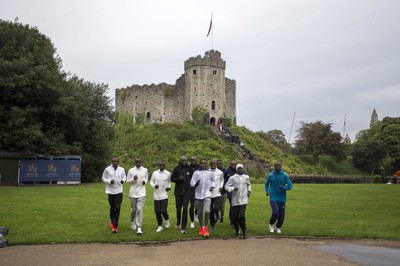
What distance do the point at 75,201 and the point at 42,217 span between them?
5189 mm

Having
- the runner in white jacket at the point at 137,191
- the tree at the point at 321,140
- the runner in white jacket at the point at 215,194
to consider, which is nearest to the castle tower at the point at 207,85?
the tree at the point at 321,140

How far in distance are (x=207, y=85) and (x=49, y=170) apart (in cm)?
3420

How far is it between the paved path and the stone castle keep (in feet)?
164

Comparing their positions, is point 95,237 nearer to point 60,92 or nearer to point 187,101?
point 60,92

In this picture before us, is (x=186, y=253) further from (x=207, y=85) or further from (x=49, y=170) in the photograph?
(x=207, y=85)

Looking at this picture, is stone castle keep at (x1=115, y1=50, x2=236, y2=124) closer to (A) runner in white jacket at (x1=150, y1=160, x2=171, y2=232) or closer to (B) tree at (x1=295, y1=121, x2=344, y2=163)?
(B) tree at (x1=295, y1=121, x2=344, y2=163)

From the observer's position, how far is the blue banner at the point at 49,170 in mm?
30005

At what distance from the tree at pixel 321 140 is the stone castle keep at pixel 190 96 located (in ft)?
41.9

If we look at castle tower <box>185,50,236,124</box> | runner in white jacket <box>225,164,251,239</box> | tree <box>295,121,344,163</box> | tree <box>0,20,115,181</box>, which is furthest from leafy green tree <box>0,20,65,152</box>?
tree <box>295,121,344,163</box>

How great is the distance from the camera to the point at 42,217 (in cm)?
1415

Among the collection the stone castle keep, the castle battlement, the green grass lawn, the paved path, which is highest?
the castle battlement

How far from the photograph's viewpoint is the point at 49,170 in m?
31.1

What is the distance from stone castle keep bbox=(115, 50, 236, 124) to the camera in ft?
202

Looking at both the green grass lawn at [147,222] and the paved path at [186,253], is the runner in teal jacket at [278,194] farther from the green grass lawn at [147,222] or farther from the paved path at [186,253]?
the paved path at [186,253]
